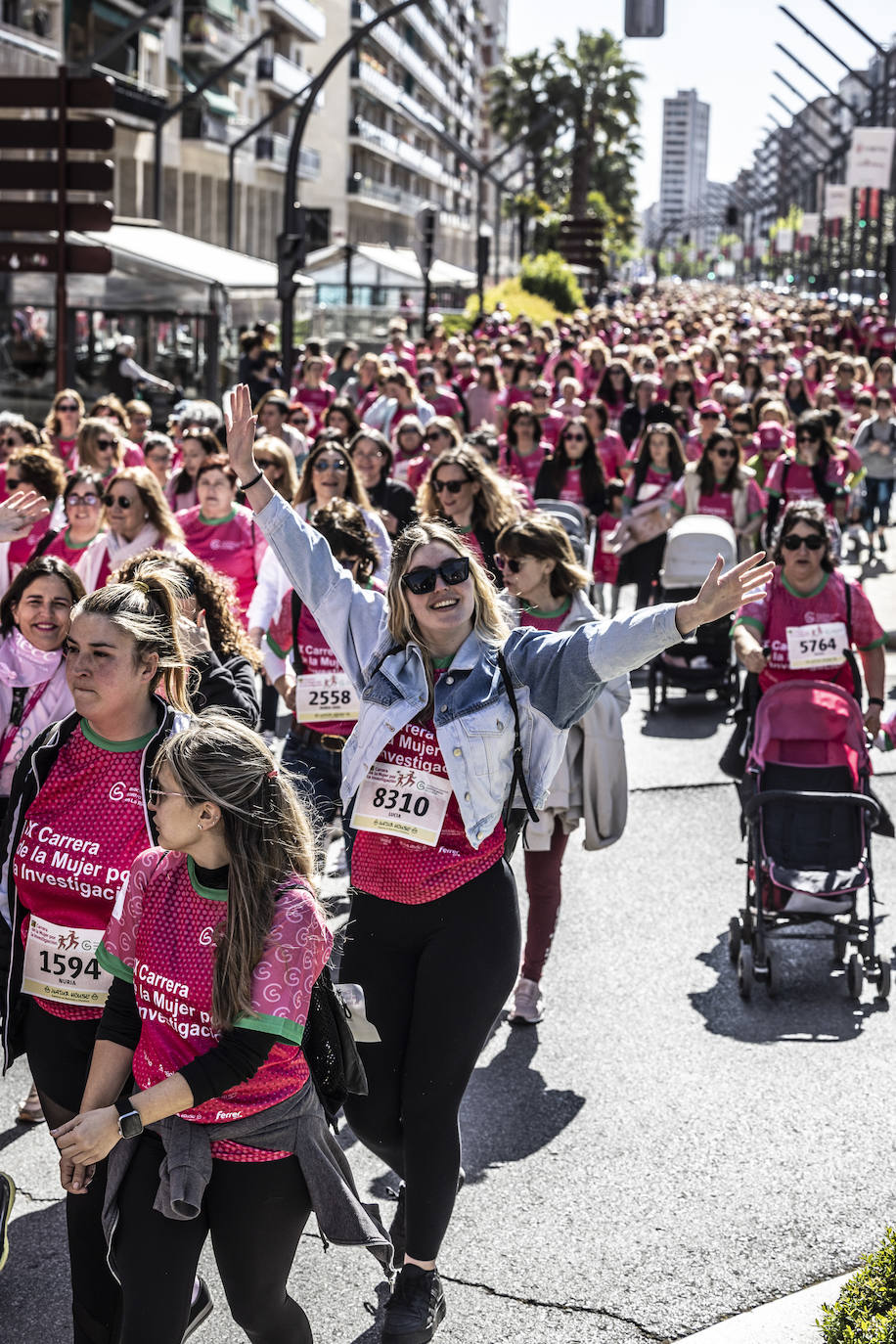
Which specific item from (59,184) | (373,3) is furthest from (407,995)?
(373,3)

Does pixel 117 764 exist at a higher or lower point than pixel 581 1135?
higher

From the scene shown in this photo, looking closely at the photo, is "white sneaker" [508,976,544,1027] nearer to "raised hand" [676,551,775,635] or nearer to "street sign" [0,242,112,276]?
"raised hand" [676,551,775,635]

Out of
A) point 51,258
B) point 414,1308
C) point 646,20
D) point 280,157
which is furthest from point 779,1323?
point 280,157

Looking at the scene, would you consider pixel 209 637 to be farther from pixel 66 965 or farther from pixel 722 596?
pixel 722 596

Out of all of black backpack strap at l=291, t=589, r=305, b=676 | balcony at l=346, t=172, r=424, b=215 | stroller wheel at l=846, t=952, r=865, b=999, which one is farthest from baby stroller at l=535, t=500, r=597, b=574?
balcony at l=346, t=172, r=424, b=215

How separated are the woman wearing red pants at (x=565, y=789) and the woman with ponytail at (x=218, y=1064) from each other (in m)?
2.68

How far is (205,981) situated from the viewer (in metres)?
3.28

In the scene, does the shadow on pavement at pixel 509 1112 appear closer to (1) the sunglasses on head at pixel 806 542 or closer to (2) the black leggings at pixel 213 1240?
(2) the black leggings at pixel 213 1240

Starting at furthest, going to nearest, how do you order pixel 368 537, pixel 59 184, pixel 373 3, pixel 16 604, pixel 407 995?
pixel 373 3
pixel 59 184
pixel 368 537
pixel 16 604
pixel 407 995

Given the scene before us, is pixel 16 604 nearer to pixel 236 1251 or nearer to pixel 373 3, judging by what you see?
pixel 236 1251

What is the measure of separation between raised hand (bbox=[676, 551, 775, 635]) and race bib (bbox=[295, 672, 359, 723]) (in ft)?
9.47

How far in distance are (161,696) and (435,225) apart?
2659 centimetres

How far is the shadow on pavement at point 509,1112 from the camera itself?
5.24 meters

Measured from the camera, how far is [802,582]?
7.05 m
